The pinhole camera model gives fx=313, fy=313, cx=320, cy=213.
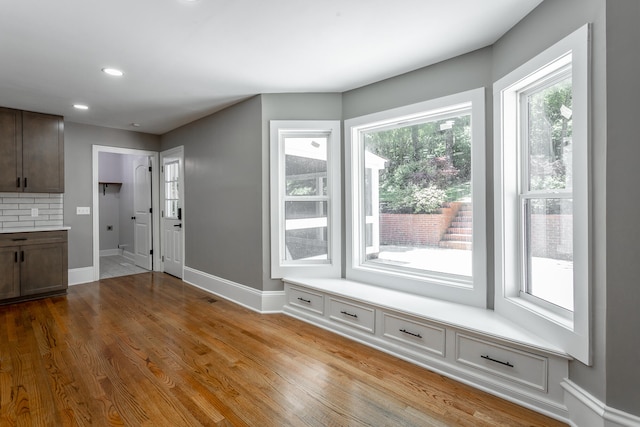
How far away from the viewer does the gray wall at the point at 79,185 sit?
4730mm

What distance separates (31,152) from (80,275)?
1896mm

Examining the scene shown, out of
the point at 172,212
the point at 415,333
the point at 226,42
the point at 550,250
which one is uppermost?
the point at 226,42

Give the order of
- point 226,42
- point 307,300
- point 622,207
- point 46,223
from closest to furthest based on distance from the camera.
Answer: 1. point 622,207
2. point 226,42
3. point 307,300
4. point 46,223

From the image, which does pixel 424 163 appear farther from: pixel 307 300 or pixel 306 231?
pixel 307 300

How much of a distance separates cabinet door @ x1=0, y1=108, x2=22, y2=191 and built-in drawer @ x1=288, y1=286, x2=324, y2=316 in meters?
3.88

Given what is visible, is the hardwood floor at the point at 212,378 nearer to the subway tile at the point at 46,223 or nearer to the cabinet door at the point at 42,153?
the subway tile at the point at 46,223

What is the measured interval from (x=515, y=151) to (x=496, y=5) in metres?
0.98

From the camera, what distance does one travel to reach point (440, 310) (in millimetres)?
2471

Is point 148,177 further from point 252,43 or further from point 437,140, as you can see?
point 437,140

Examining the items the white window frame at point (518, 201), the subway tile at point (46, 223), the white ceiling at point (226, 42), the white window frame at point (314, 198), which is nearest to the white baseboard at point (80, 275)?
the subway tile at point (46, 223)

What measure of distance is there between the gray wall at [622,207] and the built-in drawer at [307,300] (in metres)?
2.17

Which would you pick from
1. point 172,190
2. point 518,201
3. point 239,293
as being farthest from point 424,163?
point 172,190

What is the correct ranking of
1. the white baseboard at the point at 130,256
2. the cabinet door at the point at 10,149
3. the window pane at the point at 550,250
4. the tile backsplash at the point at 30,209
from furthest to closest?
the white baseboard at the point at 130,256 → the tile backsplash at the point at 30,209 → the cabinet door at the point at 10,149 → the window pane at the point at 550,250

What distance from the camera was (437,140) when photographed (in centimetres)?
287
